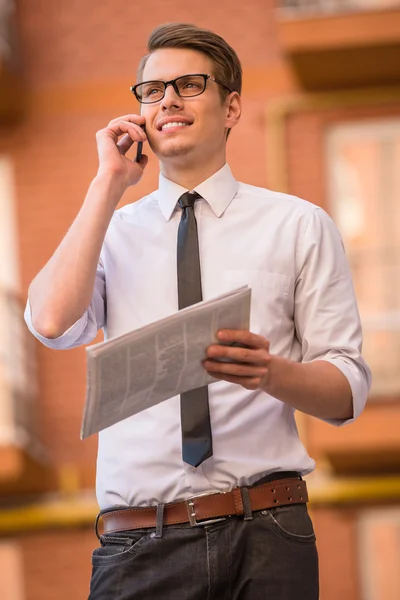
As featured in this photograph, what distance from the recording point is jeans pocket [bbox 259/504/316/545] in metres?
2.41

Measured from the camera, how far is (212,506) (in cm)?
240

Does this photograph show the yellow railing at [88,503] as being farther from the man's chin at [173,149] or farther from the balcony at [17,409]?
the man's chin at [173,149]

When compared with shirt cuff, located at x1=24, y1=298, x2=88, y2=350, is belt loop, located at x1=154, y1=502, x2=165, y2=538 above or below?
below

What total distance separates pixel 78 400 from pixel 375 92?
295 centimetres

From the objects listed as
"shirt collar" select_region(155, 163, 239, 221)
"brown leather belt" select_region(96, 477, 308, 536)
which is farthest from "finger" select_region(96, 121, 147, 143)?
"brown leather belt" select_region(96, 477, 308, 536)

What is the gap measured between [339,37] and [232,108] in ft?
16.2

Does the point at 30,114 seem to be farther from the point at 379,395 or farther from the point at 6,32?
the point at 379,395

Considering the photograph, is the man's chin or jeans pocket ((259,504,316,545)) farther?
the man's chin

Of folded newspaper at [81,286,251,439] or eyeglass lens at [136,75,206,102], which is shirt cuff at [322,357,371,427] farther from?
eyeglass lens at [136,75,206,102]

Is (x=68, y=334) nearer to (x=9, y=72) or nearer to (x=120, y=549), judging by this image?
(x=120, y=549)

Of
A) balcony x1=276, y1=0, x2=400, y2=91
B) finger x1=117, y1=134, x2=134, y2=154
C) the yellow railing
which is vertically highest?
balcony x1=276, y1=0, x2=400, y2=91

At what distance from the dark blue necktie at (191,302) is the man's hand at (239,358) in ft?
0.99

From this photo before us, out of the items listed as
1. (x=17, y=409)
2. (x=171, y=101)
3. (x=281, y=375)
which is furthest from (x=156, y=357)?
(x=17, y=409)

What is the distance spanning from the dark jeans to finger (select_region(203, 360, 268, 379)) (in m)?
0.40
